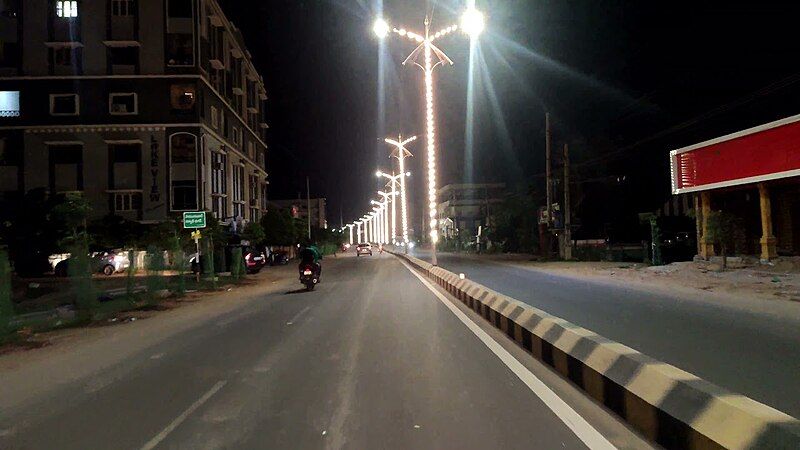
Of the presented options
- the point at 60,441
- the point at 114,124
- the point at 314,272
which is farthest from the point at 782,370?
the point at 114,124

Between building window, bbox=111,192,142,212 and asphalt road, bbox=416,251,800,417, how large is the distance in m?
38.8

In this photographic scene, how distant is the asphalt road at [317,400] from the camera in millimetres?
5855

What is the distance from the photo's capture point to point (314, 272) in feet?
82.4

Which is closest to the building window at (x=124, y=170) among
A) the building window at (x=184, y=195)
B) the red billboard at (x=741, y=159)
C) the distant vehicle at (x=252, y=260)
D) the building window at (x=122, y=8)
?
the building window at (x=184, y=195)

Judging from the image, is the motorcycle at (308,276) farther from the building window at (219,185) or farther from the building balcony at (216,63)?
the building balcony at (216,63)

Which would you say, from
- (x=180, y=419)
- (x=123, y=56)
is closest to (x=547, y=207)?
(x=123, y=56)

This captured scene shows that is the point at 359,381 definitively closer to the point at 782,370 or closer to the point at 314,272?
the point at 782,370

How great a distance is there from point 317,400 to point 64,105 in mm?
51399

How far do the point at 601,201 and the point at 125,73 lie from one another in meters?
54.8

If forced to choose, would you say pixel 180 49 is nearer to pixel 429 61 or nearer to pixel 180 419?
pixel 429 61

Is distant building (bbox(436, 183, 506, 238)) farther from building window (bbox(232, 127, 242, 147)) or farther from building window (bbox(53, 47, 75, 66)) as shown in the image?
building window (bbox(53, 47, 75, 66))

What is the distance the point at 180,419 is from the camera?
21.7 feet

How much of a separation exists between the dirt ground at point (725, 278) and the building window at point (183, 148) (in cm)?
3171

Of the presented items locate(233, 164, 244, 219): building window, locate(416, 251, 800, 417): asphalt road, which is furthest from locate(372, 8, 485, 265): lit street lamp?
locate(233, 164, 244, 219): building window
